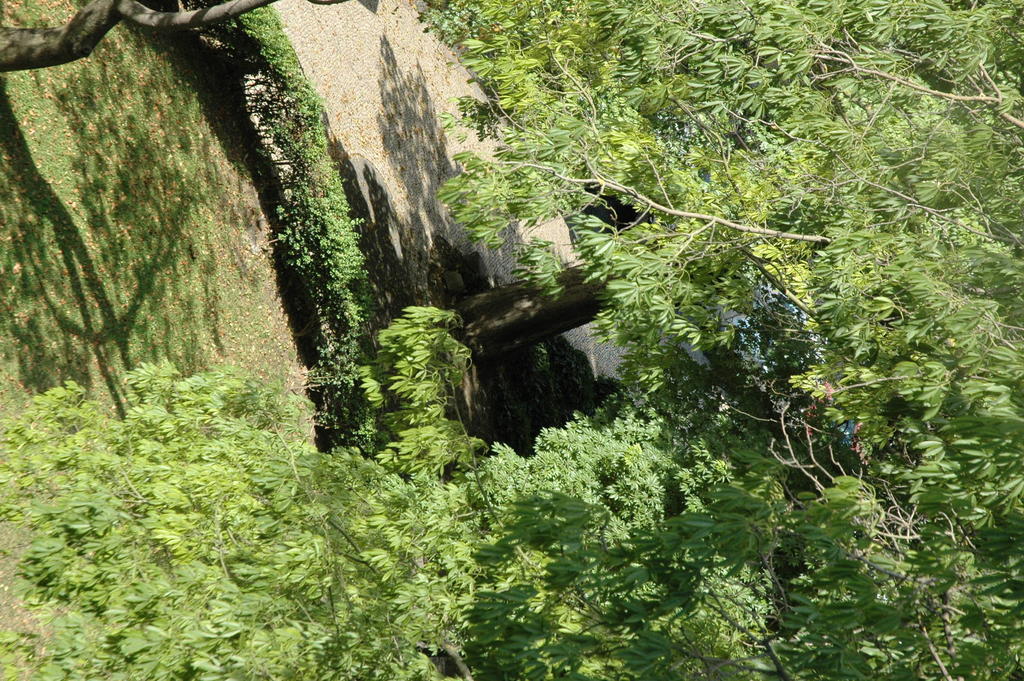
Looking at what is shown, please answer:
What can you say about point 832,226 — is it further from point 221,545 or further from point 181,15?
point 181,15

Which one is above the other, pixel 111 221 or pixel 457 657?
pixel 111 221

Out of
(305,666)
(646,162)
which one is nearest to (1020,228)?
(646,162)

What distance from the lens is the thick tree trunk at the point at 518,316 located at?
10.9 meters

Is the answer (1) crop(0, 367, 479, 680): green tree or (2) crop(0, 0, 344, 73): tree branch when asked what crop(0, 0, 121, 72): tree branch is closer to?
(2) crop(0, 0, 344, 73): tree branch

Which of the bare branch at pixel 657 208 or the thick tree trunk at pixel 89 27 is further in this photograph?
the thick tree trunk at pixel 89 27

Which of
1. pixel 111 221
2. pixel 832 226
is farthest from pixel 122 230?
pixel 832 226

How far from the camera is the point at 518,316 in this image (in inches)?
447

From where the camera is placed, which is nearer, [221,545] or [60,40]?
[221,545]

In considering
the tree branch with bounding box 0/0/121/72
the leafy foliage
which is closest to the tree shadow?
the leafy foliage

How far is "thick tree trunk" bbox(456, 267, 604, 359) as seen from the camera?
35.7 ft

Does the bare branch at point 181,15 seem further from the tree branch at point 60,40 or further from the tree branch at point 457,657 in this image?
the tree branch at point 457,657

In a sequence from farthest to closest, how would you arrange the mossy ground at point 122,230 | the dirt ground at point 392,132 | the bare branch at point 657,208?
the dirt ground at point 392,132 → the mossy ground at point 122,230 → the bare branch at point 657,208

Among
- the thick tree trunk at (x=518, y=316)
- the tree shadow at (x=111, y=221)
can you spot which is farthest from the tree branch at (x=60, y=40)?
the thick tree trunk at (x=518, y=316)

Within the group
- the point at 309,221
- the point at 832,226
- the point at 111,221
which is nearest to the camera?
the point at 832,226
